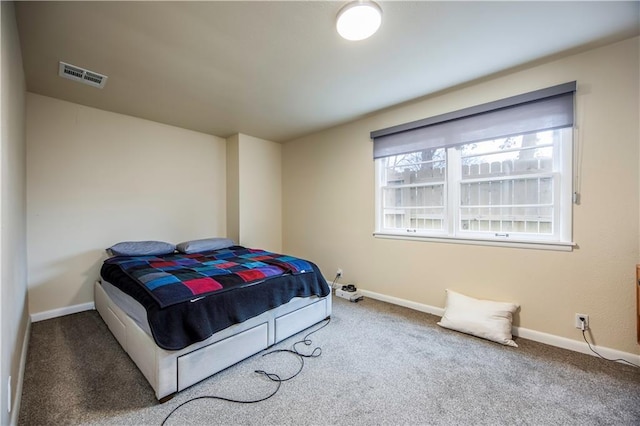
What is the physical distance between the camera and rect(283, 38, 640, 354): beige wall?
6.44ft

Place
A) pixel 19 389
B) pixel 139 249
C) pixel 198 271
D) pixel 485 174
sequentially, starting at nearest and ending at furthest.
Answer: pixel 19 389 < pixel 198 271 < pixel 485 174 < pixel 139 249

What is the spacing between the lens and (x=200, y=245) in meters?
3.37

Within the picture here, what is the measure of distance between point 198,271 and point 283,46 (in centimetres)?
198

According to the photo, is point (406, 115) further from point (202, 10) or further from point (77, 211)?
point (77, 211)

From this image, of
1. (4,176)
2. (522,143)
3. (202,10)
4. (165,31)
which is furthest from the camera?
(522,143)

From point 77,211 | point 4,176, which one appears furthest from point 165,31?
point 77,211

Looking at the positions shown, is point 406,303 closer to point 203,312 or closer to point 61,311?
point 203,312

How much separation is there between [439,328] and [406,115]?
2.33m

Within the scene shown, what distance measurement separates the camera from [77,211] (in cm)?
299

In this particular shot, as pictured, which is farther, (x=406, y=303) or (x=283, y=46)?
(x=406, y=303)

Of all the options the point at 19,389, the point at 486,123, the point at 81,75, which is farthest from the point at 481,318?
the point at 81,75

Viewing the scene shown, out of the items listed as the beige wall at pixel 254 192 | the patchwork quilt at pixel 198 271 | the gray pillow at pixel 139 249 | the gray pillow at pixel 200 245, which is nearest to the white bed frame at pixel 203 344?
the patchwork quilt at pixel 198 271

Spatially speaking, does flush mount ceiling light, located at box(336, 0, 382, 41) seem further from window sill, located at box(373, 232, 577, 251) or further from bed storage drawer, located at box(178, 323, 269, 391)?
bed storage drawer, located at box(178, 323, 269, 391)

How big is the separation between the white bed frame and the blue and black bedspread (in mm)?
99
